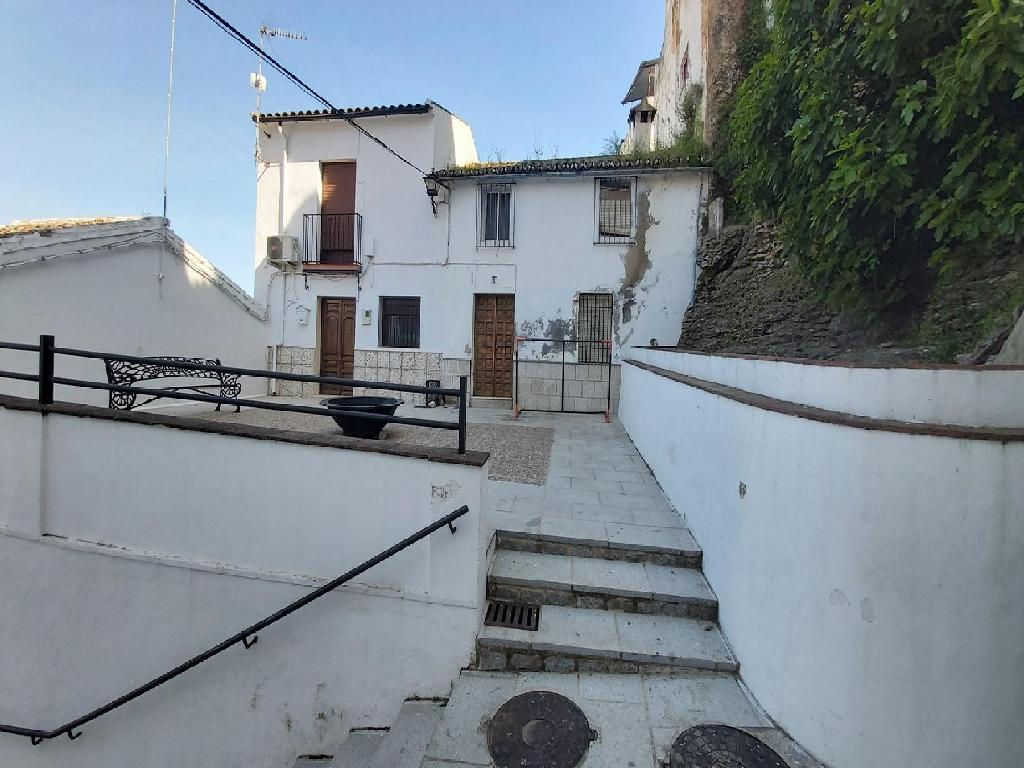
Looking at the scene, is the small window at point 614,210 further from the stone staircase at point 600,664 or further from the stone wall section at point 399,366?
the stone staircase at point 600,664

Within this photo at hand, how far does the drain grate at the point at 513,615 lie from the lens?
9.09 ft

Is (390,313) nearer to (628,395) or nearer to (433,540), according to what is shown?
(628,395)

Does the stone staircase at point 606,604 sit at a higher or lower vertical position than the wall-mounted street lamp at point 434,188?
lower

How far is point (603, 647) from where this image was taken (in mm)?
2600

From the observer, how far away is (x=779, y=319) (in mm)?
7234

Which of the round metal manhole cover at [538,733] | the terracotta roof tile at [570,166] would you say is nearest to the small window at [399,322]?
the terracotta roof tile at [570,166]

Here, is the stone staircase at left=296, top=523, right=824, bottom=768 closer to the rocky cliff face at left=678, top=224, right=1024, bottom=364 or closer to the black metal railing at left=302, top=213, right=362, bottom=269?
the rocky cliff face at left=678, top=224, right=1024, bottom=364

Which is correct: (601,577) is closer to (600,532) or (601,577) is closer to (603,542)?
(603,542)

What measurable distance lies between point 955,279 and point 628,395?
4.47 meters

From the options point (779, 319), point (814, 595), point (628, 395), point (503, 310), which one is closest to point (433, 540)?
point (814, 595)

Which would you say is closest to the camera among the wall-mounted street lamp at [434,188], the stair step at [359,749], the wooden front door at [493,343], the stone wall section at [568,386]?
the stair step at [359,749]

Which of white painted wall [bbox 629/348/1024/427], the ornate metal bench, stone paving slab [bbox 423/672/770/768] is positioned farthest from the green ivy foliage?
the ornate metal bench

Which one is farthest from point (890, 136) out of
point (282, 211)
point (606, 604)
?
point (282, 211)

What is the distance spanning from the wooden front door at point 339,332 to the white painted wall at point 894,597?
405 inches
